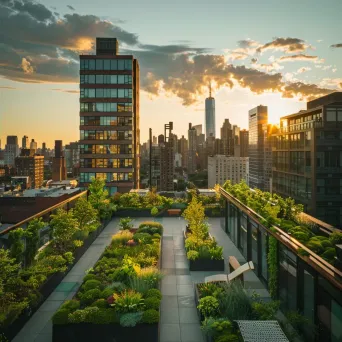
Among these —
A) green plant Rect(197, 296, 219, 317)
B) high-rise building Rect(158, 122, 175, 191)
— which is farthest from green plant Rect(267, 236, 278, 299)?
high-rise building Rect(158, 122, 175, 191)

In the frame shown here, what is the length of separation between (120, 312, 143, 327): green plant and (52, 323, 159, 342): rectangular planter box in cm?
14

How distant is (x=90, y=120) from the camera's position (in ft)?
208

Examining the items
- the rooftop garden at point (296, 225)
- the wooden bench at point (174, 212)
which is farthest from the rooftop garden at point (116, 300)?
the wooden bench at point (174, 212)

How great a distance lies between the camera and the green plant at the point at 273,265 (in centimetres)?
1274

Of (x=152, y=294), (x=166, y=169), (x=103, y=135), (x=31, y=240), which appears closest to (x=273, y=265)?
(x=152, y=294)

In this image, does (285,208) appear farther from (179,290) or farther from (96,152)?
(96,152)

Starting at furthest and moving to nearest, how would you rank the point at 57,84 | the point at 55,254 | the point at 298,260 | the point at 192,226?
the point at 57,84 < the point at 192,226 < the point at 55,254 < the point at 298,260

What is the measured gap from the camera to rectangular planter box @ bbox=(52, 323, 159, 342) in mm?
9734

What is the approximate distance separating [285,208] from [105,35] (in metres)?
62.0

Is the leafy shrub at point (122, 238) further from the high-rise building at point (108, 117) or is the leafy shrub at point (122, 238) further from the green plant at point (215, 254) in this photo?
the high-rise building at point (108, 117)

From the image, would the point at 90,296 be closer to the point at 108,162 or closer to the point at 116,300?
the point at 116,300

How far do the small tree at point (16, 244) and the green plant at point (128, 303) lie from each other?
Answer: 185 inches

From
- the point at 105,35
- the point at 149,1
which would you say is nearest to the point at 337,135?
the point at 149,1

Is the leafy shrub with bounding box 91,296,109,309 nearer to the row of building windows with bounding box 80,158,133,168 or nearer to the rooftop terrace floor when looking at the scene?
the rooftop terrace floor
